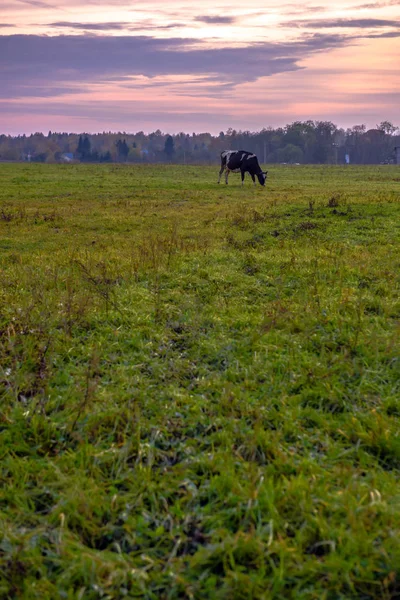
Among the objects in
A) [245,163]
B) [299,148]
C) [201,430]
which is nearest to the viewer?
[201,430]

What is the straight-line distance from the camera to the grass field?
3.37m

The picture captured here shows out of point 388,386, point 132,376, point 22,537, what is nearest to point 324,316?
point 388,386

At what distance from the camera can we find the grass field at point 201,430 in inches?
132

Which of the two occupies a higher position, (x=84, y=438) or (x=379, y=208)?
(x=379, y=208)

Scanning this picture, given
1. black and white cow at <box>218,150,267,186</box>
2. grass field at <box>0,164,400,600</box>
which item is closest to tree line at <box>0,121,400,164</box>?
black and white cow at <box>218,150,267,186</box>

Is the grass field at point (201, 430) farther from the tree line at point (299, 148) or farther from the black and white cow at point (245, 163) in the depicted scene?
the tree line at point (299, 148)

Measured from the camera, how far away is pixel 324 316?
7.43 m

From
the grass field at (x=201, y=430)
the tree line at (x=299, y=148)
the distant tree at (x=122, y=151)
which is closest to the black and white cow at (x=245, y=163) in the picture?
the grass field at (x=201, y=430)

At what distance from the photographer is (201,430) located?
4.92 m

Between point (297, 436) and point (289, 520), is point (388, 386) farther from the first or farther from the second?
point (289, 520)

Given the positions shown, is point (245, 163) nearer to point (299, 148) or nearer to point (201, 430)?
point (201, 430)

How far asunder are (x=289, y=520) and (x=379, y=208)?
1601 centimetres

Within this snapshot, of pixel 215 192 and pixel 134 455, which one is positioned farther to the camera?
pixel 215 192

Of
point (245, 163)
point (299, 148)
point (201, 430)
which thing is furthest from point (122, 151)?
point (201, 430)
